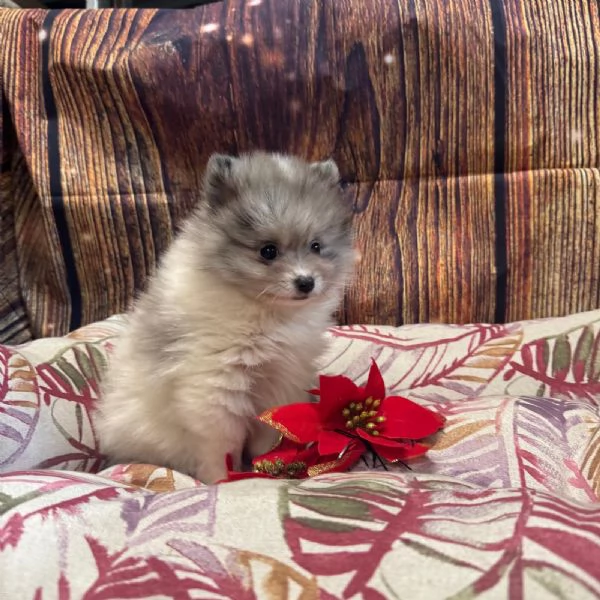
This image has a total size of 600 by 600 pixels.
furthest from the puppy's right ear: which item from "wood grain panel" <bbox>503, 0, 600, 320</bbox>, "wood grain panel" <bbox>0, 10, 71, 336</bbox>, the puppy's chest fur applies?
"wood grain panel" <bbox>503, 0, 600, 320</bbox>

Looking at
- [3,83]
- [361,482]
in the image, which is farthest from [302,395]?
[3,83]

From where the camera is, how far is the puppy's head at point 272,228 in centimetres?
105

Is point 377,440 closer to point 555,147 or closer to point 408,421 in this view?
point 408,421

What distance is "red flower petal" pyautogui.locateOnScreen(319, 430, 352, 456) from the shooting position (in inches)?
38.0

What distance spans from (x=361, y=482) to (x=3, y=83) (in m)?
1.39

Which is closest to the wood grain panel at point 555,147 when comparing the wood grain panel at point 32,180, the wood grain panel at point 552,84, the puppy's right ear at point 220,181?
the wood grain panel at point 552,84

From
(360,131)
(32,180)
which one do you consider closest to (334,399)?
(360,131)

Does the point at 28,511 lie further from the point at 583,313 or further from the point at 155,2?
the point at 155,2

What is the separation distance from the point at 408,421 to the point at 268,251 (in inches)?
15.2

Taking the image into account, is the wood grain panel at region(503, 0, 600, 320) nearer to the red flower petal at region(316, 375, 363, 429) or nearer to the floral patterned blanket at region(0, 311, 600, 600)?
the floral patterned blanket at region(0, 311, 600, 600)

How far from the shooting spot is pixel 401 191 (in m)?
1.57

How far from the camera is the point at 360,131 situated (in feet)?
5.04

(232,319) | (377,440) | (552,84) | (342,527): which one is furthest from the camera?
(552,84)

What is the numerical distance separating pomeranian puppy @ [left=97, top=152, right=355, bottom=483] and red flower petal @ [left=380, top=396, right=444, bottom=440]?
0.20m
